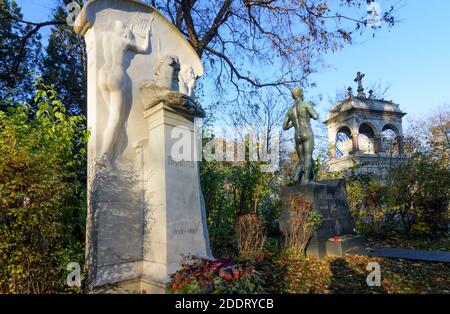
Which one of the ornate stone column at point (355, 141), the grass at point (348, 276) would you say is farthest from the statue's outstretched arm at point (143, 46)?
the ornate stone column at point (355, 141)

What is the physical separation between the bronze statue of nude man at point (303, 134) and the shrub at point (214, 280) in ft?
14.4

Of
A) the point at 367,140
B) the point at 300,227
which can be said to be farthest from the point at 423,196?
the point at 367,140

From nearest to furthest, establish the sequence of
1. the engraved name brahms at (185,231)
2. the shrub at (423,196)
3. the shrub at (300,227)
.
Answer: the engraved name brahms at (185,231), the shrub at (300,227), the shrub at (423,196)

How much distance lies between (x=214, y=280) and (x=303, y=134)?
206 inches

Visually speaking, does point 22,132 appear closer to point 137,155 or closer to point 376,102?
point 137,155

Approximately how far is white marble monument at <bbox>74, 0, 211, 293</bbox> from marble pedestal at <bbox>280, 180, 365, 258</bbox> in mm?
2841

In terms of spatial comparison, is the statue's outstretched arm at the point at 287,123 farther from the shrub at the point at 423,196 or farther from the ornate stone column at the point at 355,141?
the ornate stone column at the point at 355,141

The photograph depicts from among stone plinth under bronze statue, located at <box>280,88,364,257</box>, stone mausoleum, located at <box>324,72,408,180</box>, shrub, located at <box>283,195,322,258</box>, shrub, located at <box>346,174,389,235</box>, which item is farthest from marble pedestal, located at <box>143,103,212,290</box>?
stone mausoleum, located at <box>324,72,408,180</box>

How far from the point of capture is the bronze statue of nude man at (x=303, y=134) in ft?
24.9

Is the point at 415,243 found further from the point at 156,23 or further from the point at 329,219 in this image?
the point at 156,23

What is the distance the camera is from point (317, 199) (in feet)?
22.7

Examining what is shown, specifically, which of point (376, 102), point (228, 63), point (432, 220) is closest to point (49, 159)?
point (228, 63)

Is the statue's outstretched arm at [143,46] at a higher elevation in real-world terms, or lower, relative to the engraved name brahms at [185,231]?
higher
